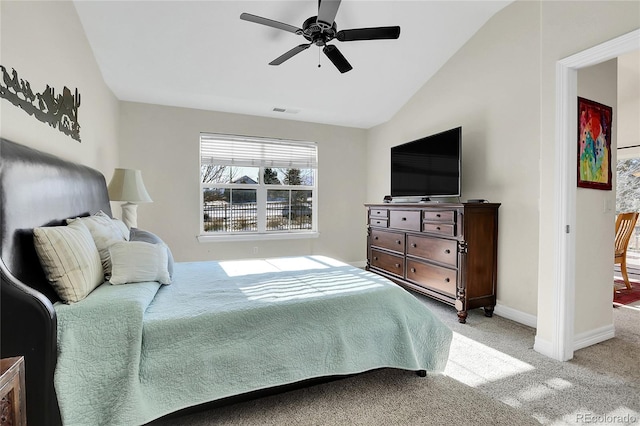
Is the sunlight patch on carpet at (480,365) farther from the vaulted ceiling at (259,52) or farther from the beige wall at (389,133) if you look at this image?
the vaulted ceiling at (259,52)

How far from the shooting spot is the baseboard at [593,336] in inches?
92.0

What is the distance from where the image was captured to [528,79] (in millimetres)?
2832

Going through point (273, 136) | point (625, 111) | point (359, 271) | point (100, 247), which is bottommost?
point (359, 271)

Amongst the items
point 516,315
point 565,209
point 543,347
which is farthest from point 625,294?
point 565,209

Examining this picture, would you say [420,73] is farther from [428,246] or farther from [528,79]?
[428,246]

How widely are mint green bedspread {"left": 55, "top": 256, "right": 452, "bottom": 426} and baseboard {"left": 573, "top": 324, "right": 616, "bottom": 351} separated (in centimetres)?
123

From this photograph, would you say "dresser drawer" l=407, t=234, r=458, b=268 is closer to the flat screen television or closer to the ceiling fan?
the flat screen television

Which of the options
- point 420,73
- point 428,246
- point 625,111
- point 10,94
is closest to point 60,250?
point 10,94

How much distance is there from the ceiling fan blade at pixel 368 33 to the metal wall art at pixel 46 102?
203 cm

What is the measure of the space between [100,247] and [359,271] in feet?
5.41

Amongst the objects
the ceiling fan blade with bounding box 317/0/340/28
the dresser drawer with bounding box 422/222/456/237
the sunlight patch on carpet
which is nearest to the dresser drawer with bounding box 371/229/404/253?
the dresser drawer with bounding box 422/222/456/237

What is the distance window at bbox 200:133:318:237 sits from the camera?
4.44m

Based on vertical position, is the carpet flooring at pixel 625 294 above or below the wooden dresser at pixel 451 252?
below

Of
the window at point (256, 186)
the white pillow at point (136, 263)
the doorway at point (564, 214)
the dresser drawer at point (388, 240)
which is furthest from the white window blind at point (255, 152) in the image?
the doorway at point (564, 214)
